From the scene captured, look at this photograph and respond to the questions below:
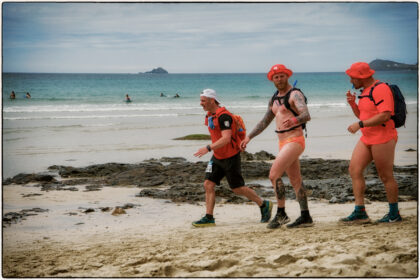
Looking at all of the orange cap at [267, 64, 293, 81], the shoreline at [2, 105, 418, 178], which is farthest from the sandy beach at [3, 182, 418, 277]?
the shoreline at [2, 105, 418, 178]

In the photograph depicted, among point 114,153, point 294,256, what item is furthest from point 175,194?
point 114,153

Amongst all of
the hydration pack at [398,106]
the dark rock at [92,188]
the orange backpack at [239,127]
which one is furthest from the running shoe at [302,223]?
the dark rock at [92,188]

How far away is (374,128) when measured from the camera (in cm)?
567

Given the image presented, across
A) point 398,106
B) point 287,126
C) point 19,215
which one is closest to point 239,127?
point 287,126

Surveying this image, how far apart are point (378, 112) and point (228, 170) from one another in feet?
6.54

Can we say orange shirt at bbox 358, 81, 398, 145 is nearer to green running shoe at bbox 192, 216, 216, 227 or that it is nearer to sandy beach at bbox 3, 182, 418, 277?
sandy beach at bbox 3, 182, 418, 277

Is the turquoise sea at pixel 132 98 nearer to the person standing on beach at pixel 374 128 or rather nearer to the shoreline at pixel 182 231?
the person standing on beach at pixel 374 128

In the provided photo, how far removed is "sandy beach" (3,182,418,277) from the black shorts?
1.92 ft

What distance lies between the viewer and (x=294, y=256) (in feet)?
15.4

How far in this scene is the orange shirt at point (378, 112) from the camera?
216 inches

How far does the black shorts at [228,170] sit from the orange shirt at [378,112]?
64.4 inches

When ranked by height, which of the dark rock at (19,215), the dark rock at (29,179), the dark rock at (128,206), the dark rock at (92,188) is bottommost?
the dark rock at (19,215)

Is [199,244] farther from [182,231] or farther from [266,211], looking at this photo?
[266,211]

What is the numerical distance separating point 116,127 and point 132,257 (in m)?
16.5
